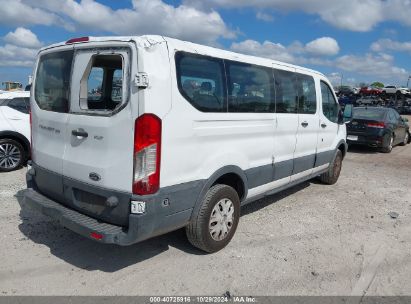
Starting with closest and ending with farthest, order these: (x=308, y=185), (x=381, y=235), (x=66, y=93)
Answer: (x=66, y=93) < (x=381, y=235) < (x=308, y=185)

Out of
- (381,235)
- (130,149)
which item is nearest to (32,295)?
(130,149)

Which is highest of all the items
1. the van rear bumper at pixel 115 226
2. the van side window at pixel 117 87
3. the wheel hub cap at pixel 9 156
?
the van side window at pixel 117 87

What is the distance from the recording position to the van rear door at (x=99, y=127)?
10.2 feet

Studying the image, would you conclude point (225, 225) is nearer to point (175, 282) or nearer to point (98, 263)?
point (175, 282)

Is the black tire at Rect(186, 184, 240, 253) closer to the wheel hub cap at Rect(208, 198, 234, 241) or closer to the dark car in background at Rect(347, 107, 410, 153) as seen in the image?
the wheel hub cap at Rect(208, 198, 234, 241)

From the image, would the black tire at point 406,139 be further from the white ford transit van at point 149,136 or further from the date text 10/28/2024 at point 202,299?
the date text 10/28/2024 at point 202,299

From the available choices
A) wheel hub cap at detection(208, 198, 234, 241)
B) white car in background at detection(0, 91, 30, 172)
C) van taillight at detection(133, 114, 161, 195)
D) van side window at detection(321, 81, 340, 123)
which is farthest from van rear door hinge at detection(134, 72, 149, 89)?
white car in background at detection(0, 91, 30, 172)

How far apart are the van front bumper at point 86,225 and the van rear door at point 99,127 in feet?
1.15

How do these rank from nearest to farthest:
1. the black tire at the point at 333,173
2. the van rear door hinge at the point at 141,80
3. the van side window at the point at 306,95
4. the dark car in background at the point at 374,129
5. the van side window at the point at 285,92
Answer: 1. the van rear door hinge at the point at 141,80
2. the van side window at the point at 285,92
3. the van side window at the point at 306,95
4. the black tire at the point at 333,173
5. the dark car in background at the point at 374,129

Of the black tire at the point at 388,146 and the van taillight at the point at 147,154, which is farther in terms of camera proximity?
A: the black tire at the point at 388,146

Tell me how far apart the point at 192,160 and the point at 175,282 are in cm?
117

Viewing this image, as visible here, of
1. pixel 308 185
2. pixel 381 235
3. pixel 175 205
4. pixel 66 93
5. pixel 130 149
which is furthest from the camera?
pixel 308 185

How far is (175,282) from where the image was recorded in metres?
3.40

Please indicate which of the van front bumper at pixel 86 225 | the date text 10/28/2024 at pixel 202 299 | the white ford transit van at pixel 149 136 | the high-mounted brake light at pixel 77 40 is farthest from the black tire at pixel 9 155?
the date text 10/28/2024 at pixel 202 299
